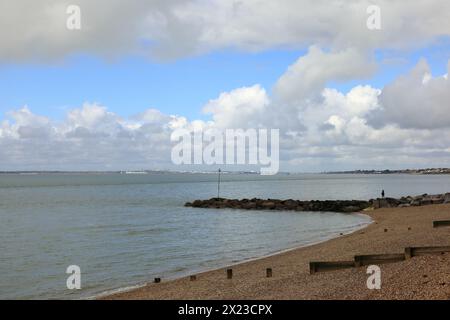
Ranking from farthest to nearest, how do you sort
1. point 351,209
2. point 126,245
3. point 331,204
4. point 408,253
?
point 331,204, point 351,209, point 126,245, point 408,253

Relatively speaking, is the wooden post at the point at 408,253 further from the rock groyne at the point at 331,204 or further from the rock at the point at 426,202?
the rock at the point at 426,202

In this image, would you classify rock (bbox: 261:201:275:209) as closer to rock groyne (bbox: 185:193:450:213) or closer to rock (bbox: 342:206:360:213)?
rock groyne (bbox: 185:193:450:213)

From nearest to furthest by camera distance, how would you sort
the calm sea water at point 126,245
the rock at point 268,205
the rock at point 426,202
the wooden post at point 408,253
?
1. the wooden post at point 408,253
2. the calm sea water at point 126,245
3. the rock at point 426,202
4. the rock at point 268,205

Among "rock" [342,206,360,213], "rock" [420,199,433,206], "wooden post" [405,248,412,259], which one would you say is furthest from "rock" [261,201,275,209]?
"wooden post" [405,248,412,259]

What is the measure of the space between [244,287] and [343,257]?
7389mm

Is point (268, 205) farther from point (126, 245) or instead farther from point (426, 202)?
point (126, 245)

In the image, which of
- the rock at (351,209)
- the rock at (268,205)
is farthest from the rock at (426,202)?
the rock at (268,205)

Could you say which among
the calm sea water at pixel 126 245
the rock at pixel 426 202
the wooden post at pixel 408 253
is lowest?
the calm sea water at pixel 126 245

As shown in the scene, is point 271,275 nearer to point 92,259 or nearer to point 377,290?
point 377,290

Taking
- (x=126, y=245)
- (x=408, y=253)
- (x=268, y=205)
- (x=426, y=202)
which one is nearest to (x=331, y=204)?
(x=268, y=205)

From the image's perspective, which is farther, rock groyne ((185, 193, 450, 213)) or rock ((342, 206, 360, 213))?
rock ((342, 206, 360, 213))

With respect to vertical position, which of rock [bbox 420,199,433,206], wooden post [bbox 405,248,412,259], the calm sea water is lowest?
the calm sea water

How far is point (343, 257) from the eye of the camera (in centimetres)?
1959
